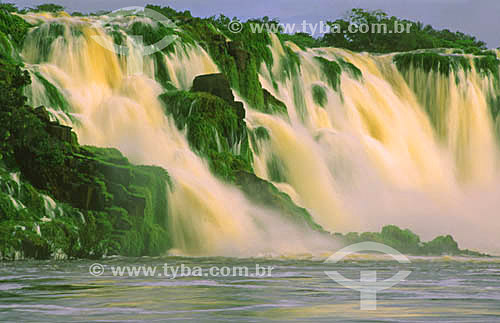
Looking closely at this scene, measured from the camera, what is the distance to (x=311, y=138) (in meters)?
31.3

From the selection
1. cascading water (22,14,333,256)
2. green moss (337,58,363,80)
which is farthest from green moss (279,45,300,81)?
cascading water (22,14,333,256)

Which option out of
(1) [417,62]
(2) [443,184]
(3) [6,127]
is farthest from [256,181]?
(1) [417,62]

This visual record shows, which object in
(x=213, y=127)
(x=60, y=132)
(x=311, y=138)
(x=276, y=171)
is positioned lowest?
(x=60, y=132)

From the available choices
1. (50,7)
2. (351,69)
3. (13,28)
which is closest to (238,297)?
(13,28)

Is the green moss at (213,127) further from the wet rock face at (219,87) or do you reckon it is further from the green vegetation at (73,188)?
the green vegetation at (73,188)

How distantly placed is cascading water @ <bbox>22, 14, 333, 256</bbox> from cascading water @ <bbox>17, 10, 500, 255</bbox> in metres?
0.04

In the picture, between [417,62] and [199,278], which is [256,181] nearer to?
[199,278]

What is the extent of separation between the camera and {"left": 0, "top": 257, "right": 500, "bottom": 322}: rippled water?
817 cm

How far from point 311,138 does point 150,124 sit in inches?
316

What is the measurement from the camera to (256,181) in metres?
23.9

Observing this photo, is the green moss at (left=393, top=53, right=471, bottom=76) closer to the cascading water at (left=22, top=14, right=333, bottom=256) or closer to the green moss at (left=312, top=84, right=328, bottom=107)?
the green moss at (left=312, top=84, right=328, bottom=107)

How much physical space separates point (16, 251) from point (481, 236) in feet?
55.4

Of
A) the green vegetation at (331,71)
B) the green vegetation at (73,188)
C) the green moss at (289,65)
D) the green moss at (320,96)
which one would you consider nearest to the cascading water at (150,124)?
the green vegetation at (73,188)

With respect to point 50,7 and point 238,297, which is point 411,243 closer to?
point 238,297
